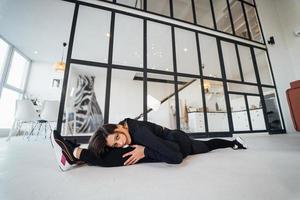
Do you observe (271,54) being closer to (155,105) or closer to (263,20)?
(263,20)

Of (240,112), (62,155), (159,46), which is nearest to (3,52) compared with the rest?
(159,46)

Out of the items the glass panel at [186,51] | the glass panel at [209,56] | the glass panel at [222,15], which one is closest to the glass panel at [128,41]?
the glass panel at [186,51]

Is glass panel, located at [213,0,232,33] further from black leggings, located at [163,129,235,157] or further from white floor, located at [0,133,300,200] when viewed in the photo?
white floor, located at [0,133,300,200]

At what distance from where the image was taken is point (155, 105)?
326cm

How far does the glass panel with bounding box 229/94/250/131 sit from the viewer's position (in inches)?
148

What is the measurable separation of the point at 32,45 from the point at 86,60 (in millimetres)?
3657

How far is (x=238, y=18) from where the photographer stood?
4551 millimetres

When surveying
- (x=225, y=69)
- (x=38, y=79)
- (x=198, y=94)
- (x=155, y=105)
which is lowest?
(x=155, y=105)

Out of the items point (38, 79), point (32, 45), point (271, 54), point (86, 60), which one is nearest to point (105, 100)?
Result: point (86, 60)

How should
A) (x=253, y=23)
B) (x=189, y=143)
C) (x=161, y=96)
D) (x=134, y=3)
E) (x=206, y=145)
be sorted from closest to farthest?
(x=189, y=143), (x=206, y=145), (x=134, y=3), (x=161, y=96), (x=253, y=23)

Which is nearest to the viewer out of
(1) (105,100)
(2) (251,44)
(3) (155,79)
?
(1) (105,100)

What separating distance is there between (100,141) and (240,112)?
4.23 meters

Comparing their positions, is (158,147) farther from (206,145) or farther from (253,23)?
(253,23)

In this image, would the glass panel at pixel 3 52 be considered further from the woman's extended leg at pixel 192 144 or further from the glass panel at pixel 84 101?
the woman's extended leg at pixel 192 144
